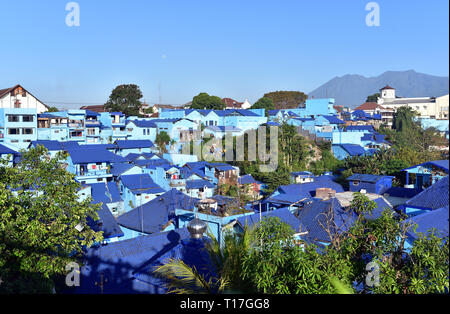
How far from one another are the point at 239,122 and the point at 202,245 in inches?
575

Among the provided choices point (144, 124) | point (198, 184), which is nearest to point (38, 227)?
point (198, 184)

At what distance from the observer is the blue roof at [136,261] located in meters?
3.56

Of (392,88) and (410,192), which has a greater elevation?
(392,88)

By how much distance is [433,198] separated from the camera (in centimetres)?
737

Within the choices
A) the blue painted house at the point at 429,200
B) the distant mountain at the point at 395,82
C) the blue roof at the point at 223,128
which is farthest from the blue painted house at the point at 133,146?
the blue painted house at the point at 429,200

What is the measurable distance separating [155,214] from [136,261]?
3573mm

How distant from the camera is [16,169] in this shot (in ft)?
14.7

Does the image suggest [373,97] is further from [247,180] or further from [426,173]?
[247,180]

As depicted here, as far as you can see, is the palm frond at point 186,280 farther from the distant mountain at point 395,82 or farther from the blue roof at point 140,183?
the blue roof at point 140,183

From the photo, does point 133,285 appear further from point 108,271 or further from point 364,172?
point 364,172

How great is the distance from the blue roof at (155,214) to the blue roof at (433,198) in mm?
4244

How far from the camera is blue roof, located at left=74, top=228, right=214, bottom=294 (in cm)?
356
